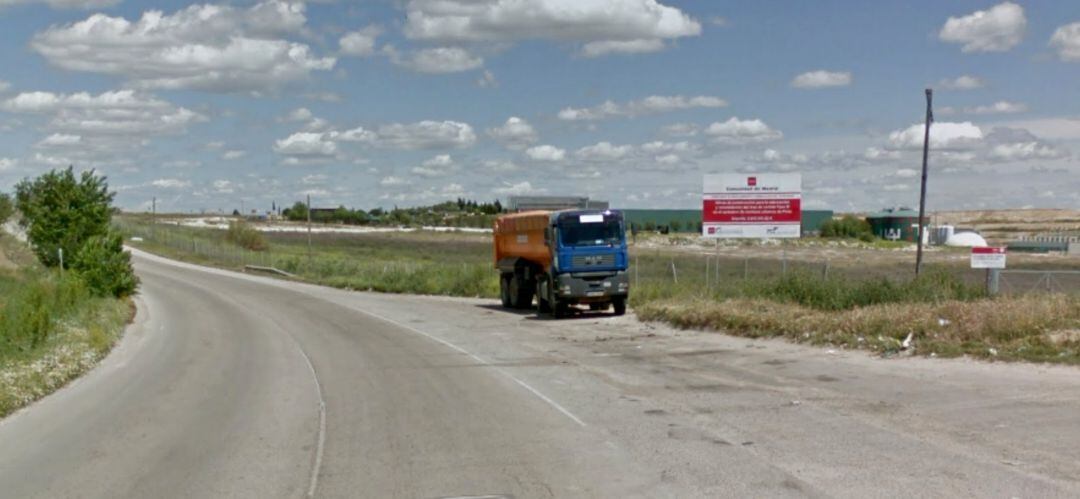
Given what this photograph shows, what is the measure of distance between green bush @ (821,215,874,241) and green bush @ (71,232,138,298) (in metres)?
95.1

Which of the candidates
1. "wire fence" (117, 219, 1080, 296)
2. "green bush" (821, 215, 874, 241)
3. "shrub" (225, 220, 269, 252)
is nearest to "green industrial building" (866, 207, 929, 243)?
"green bush" (821, 215, 874, 241)

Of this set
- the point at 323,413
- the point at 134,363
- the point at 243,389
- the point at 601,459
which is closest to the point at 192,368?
the point at 134,363

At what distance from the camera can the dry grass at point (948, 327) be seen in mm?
17578

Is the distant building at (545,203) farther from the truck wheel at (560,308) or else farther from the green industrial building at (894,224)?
the green industrial building at (894,224)

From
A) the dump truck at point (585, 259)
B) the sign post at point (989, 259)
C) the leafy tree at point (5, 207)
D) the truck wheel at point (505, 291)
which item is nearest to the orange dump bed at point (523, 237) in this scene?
the dump truck at point (585, 259)

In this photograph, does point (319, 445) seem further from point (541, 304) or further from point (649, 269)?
point (649, 269)

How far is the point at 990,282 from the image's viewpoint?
921 inches

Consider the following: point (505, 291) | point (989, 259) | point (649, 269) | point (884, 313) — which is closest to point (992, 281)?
point (989, 259)

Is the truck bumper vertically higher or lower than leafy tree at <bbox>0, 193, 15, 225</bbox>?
lower

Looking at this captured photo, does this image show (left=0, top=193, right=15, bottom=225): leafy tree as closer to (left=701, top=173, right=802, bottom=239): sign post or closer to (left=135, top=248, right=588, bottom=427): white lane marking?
(left=135, top=248, right=588, bottom=427): white lane marking

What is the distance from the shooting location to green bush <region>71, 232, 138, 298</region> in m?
42.6

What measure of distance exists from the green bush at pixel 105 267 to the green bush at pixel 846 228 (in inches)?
3743

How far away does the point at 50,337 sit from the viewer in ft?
81.8

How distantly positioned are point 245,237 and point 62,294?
82.1 metres
